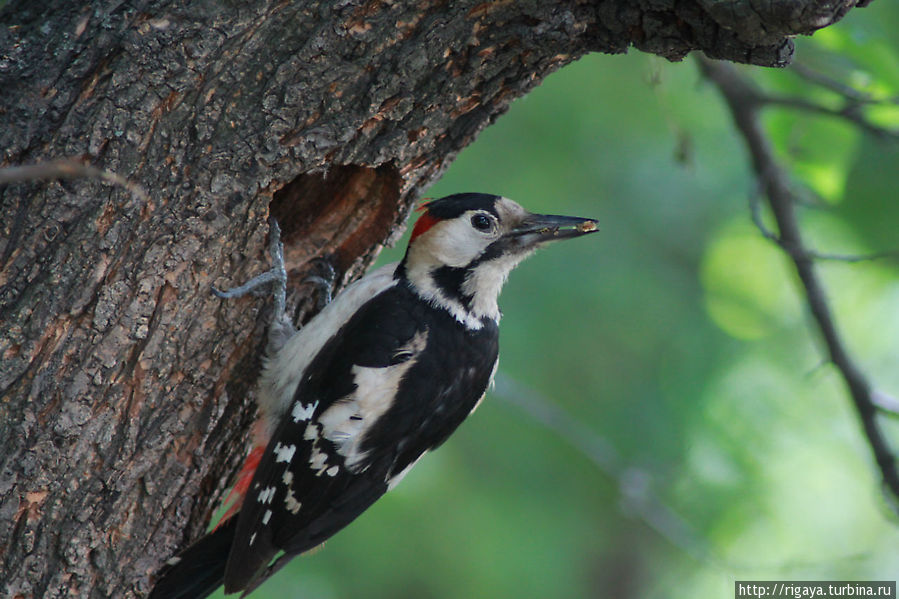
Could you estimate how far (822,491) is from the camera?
19.4 ft

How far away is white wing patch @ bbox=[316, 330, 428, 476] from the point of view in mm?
2738

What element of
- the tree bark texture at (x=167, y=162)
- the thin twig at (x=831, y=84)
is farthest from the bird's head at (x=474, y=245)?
the thin twig at (x=831, y=84)

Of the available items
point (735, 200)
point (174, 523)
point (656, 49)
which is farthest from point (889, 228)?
point (174, 523)

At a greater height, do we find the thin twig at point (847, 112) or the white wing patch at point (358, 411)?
the thin twig at point (847, 112)

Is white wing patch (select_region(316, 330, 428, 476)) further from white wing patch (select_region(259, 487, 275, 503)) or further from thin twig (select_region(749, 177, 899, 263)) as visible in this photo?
thin twig (select_region(749, 177, 899, 263))

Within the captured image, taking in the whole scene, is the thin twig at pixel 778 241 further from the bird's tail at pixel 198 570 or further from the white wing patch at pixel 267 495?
the bird's tail at pixel 198 570

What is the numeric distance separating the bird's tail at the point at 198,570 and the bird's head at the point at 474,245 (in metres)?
1.02

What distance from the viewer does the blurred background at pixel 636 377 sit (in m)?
4.91

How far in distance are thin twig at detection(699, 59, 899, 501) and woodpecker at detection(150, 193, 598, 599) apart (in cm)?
85

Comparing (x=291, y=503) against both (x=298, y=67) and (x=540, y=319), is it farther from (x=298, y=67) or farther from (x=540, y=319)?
(x=540, y=319)

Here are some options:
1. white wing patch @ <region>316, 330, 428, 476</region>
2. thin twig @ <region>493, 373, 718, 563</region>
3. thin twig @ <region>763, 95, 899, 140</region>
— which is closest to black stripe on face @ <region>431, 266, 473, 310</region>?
white wing patch @ <region>316, 330, 428, 476</region>

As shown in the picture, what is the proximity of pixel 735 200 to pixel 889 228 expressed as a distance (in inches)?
59.5

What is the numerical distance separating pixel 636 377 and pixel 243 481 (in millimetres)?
3100

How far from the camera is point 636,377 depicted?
18.1 feet
